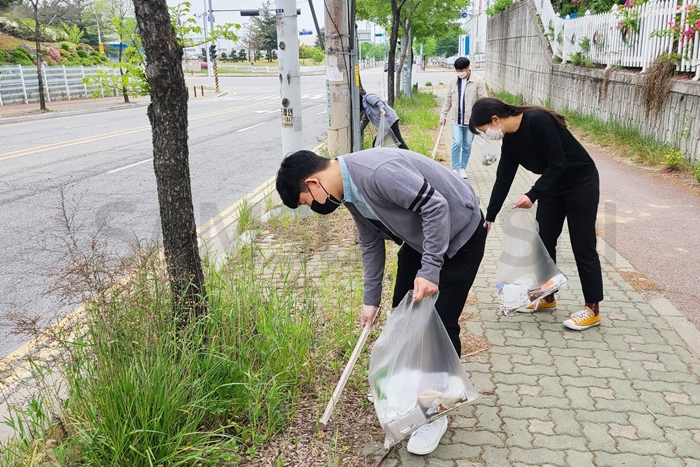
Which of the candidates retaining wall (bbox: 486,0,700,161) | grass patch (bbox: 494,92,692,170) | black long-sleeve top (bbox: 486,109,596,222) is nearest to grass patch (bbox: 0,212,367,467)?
black long-sleeve top (bbox: 486,109,596,222)

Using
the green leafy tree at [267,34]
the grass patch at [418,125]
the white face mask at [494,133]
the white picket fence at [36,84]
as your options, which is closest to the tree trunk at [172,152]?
A: the white face mask at [494,133]

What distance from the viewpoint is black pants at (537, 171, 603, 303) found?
3.87 metres

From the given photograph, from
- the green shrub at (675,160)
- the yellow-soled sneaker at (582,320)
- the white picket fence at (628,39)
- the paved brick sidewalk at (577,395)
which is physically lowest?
the paved brick sidewalk at (577,395)

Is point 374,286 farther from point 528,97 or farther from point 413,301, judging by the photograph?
point 528,97

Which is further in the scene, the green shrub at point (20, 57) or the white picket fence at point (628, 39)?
the green shrub at point (20, 57)

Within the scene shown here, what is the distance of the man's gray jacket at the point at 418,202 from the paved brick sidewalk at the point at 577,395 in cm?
85

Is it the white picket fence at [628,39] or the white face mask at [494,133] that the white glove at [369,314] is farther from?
the white picket fence at [628,39]

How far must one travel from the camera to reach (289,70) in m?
6.35

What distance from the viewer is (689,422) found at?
2928mm

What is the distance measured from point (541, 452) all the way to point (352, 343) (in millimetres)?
1204

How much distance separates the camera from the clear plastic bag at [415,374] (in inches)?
103

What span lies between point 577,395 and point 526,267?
1121mm

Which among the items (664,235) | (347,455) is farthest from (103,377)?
(664,235)

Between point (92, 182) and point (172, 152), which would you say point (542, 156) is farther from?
point (92, 182)
